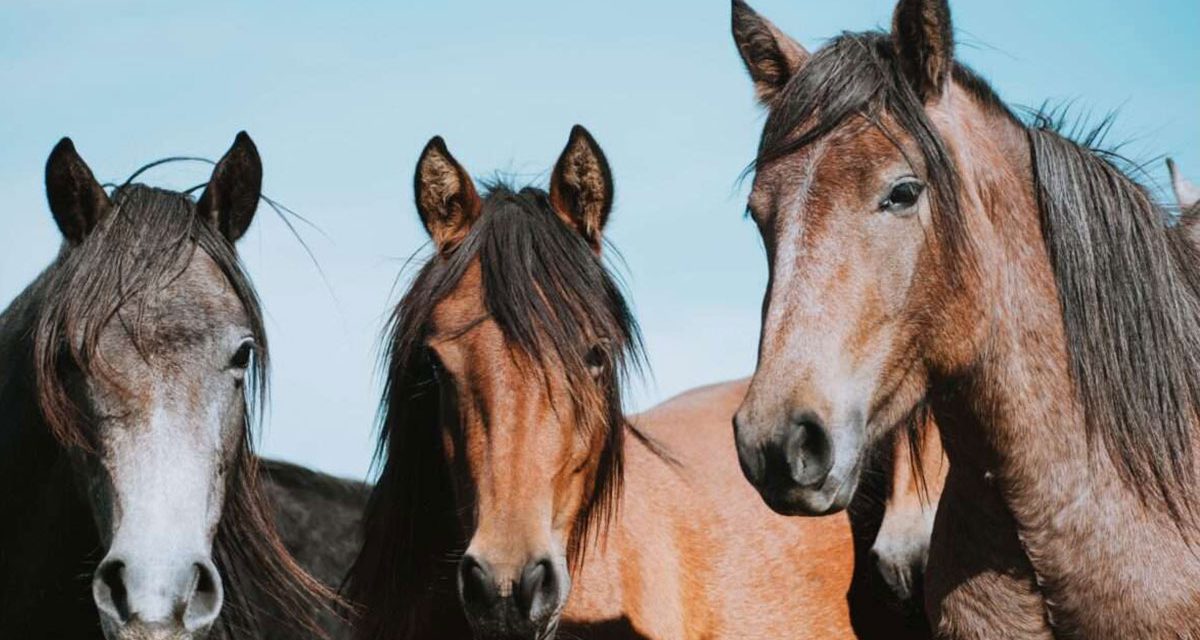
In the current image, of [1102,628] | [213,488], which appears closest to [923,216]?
[1102,628]

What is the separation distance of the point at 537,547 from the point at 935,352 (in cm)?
119

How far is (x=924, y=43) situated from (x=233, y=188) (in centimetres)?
215

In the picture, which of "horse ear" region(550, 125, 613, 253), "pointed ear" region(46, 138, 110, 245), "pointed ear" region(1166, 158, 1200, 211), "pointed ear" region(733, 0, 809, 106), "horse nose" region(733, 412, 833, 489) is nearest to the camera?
"horse nose" region(733, 412, 833, 489)

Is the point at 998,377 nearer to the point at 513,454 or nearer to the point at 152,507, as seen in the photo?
the point at 513,454

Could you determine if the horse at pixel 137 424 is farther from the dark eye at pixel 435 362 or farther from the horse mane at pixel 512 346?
the dark eye at pixel 435 362

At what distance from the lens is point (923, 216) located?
13.4 ft

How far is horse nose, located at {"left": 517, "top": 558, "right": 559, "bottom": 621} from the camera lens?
429 cm

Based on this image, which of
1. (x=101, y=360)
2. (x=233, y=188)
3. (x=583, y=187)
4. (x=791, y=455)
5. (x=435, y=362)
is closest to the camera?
(x=791, y=455)

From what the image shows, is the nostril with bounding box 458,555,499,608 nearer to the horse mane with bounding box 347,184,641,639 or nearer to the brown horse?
the horse mane with bounding box 347,184,641,639

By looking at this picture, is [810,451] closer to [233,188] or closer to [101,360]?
[101,360]

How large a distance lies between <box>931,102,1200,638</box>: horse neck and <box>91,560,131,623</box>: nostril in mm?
2188

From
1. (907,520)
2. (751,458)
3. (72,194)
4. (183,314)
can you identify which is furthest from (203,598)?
(907,520)

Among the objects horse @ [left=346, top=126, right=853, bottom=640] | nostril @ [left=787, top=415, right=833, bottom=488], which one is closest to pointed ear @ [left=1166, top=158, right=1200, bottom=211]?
horse @ [left=346, top=126, right=853, bottom=640]

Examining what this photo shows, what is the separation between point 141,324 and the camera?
14.8 ft
